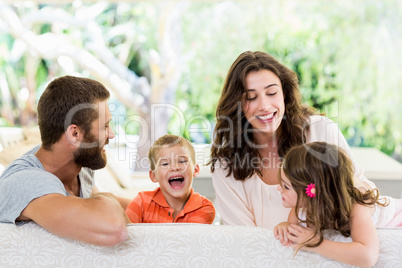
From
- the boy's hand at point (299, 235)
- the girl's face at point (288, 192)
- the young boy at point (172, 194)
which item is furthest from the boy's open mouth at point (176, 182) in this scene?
the boy's hand at point (299, 235)

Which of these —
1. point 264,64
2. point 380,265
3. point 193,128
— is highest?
point 264,64

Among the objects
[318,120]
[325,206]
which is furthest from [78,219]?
[318,120]

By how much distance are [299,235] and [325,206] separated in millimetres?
119

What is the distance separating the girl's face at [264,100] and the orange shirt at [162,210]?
420mm

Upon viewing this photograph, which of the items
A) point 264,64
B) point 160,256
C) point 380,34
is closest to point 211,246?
point 160,256

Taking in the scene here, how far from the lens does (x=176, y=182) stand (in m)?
2.09

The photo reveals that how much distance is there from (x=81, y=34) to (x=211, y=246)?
688 cm

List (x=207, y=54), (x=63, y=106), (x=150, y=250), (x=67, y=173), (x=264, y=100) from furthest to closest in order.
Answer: (x=207, y=54), (x=264, y=100), (x=67, y=173), (x=63, y=106), (x=150, y=250)

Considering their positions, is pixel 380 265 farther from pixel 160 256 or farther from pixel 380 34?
pixel 380 34

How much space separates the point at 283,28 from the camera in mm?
7477

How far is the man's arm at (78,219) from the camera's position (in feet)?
4.59

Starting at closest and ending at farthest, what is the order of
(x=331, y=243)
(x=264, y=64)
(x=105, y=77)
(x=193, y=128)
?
(x=331, y=243), (x=264, y=64), (x=105, y=77), (x=193, y=128)

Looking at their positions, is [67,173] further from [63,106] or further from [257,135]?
[257,135]

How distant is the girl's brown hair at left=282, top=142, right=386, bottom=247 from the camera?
1452 millimetres
